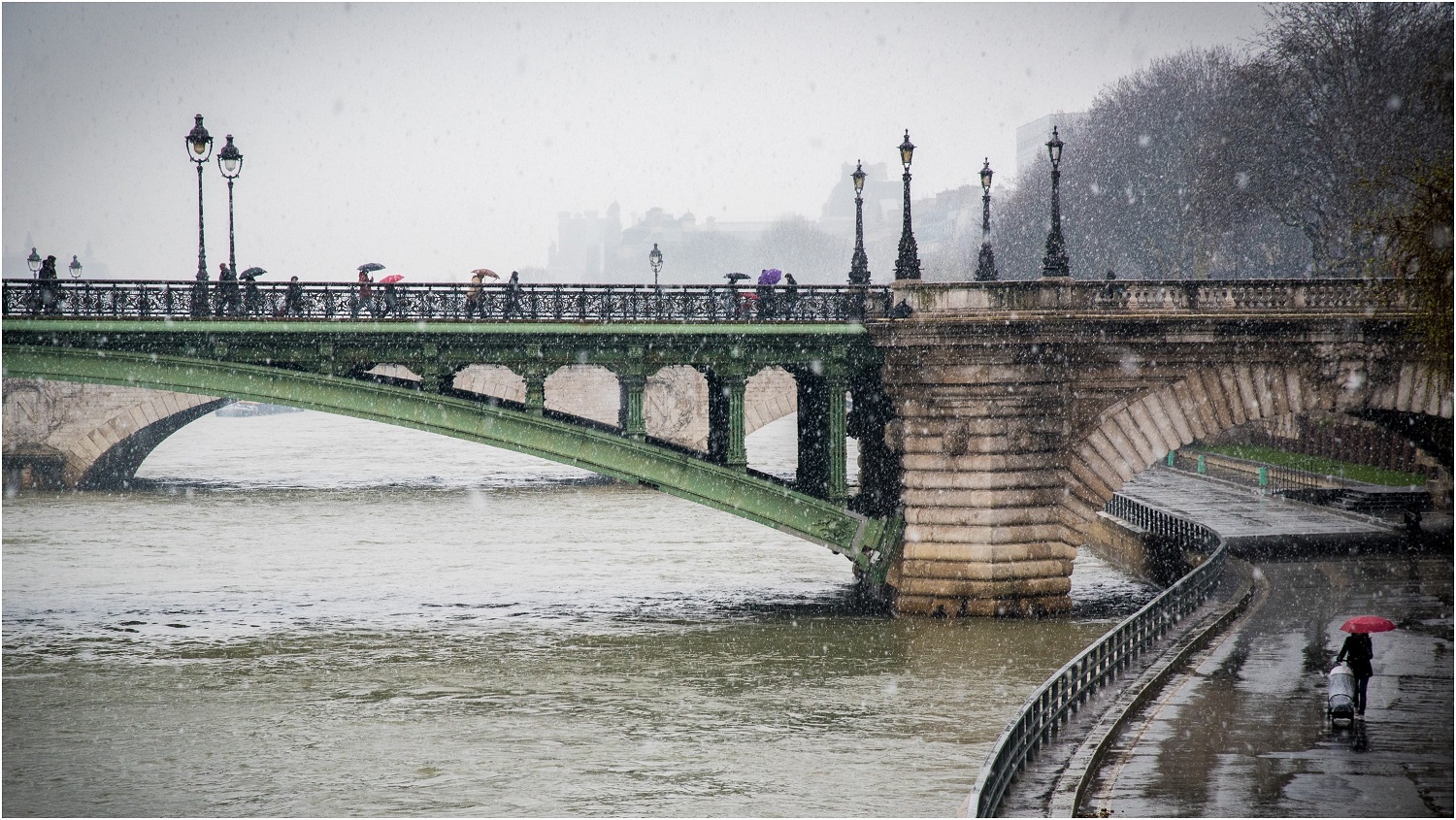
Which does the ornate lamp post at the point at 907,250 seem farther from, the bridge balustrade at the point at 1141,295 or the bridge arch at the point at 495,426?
the bridge arch at the point at 495,426

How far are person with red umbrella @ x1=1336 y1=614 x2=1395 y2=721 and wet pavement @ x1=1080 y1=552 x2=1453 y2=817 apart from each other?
339mm

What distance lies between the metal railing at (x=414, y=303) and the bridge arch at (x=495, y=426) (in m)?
0.79

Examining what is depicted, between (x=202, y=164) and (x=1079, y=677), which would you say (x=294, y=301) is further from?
(x=1079, y=677)

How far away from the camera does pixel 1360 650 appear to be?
17438mm

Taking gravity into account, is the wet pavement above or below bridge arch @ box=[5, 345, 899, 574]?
below

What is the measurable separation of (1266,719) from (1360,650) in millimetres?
1196

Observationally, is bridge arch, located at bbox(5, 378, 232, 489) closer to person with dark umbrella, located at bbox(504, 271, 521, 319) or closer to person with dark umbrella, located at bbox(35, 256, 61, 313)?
person with dark umbrella, located at bbox(35, 256, 61, 313)

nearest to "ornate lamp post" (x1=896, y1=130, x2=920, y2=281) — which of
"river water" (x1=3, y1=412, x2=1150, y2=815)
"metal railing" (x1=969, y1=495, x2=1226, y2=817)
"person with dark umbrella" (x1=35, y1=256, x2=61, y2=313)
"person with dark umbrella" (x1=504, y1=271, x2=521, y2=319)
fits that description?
"river water" (x1=3, y1=412, x2=1150, y2=815)

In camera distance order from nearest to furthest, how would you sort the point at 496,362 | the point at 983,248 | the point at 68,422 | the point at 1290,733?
the point at 1290,733 → the point at 496,362 → the point at 983,248 → the point at 68,422

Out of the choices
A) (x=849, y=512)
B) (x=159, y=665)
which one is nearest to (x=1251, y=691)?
(x=849, y=512)

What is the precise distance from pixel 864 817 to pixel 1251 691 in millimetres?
4822

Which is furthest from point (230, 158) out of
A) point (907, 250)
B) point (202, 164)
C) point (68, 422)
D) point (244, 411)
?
point (244, 411)

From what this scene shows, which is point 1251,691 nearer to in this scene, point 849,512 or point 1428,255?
point 1428,255

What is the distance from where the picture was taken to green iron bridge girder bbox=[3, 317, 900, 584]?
26.9 meters
